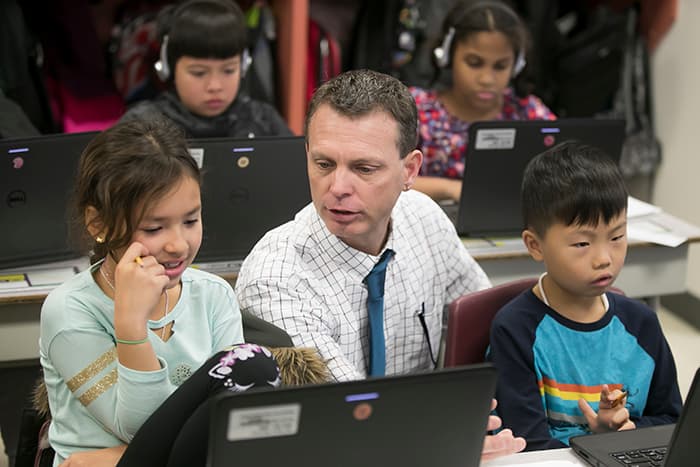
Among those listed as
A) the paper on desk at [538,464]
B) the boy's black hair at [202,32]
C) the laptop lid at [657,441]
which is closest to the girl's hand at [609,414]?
the laptop lid at [657,441]

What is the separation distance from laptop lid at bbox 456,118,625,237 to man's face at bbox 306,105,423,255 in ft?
2.24

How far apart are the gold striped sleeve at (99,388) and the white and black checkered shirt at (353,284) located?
36cm

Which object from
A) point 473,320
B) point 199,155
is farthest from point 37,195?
point 473,320

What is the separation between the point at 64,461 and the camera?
1.51 metres

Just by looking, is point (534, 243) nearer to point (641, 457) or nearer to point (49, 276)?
point (641, 457)

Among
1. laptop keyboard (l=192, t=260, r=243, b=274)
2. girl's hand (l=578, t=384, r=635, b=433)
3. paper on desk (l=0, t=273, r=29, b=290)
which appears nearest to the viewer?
girl's hand (l=578, t=384, r=635, b=433)

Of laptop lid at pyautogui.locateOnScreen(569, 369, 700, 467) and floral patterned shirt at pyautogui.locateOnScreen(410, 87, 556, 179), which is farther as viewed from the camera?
floral patterned shirt at pyautogui.locateOnScreen(410, 87, 556, 179)

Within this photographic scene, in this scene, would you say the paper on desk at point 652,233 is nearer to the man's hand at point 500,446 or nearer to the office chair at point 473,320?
the office chair at point 473,320

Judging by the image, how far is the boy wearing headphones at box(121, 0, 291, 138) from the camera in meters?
2.90

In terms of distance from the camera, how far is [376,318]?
6.25 ft

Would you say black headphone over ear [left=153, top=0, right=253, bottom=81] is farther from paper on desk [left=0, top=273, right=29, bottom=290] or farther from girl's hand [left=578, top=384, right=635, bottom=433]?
girl's hand [left=578, top=384, right=635, bottom=433]

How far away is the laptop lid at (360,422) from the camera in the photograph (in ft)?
3.59

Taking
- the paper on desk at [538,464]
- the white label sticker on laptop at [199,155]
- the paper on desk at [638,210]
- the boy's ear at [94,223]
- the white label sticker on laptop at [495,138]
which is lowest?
the paper on desk at [538,464]

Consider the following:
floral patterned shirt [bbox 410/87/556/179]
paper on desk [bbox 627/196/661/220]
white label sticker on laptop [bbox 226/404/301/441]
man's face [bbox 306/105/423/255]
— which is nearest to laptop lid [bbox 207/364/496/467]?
white label sticker on laptop [bbox 226/404/301/441]
